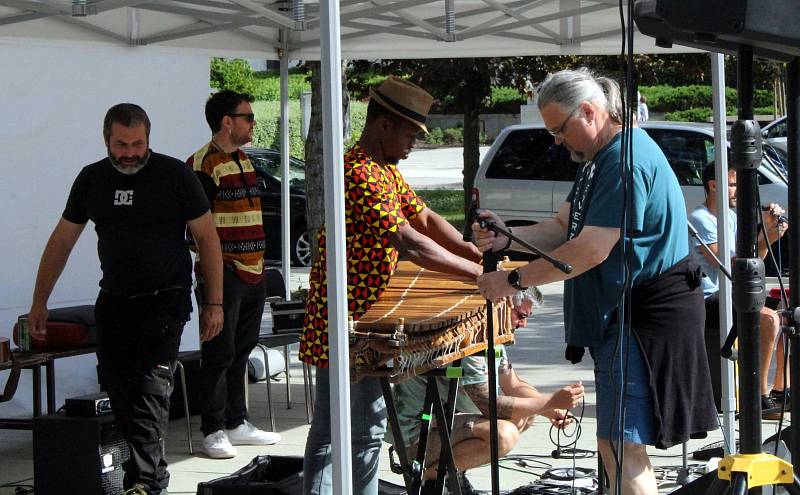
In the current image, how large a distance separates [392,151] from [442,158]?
2749 centimetres

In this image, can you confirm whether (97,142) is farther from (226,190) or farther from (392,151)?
(392,151)

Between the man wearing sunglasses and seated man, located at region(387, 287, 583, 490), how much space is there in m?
1.85

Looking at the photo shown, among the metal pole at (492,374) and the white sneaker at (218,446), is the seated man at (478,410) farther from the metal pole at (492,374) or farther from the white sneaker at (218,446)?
the white sneaker at (218,446)

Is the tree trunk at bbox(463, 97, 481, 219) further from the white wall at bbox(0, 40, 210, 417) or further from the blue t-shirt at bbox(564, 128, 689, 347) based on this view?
the blue t-shirt at bbox(564, 128, 689, 347)

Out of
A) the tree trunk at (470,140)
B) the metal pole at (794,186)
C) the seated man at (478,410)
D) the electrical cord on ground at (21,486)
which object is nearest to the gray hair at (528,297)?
the seated man at (478,410)

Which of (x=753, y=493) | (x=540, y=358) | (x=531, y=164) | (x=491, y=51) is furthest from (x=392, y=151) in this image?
(x=531, y=164)

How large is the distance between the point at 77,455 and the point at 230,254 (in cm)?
153

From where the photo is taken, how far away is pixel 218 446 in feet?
20.5

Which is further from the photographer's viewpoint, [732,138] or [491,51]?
[491,51]

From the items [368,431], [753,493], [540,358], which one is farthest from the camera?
[540,358]

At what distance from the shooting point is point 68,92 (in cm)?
711

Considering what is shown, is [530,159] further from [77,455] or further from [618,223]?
[618,223]

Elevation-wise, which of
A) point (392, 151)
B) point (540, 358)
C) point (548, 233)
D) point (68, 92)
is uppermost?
point (68, 92)

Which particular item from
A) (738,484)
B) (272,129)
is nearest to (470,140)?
(272,129)
